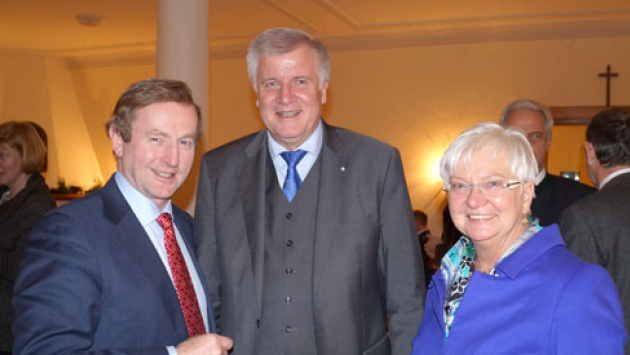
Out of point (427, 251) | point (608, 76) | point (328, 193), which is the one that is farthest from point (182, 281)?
point (608, 76)

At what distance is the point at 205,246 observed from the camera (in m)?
2.40

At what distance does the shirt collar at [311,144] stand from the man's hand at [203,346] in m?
0.97

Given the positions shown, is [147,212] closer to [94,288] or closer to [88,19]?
[94,288]

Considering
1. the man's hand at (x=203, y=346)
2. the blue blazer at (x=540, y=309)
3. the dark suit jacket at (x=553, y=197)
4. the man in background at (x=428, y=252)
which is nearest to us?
the blue blazer at (x=540, y=309)

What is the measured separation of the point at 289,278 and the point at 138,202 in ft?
2.18

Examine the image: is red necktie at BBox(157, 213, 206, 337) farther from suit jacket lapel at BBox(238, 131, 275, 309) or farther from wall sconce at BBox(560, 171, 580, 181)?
wall sconce at BBox(560, 171, 580, 181)

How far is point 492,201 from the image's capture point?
6.11ft

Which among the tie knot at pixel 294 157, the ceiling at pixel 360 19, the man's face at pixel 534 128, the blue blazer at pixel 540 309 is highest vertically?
the ceiling at pixel 360 19

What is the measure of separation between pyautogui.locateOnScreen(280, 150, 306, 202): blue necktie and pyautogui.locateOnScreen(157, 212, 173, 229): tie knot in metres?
0.54

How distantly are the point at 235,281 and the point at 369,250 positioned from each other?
52 centimetres

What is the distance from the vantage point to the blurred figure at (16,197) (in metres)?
3.01

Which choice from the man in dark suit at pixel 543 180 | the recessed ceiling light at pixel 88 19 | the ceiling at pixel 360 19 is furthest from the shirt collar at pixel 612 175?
the recessed ceiling light at pixel 88 19

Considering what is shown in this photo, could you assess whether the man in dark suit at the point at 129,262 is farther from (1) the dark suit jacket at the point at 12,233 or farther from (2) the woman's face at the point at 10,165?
(2) the woman's face at the point at 10,165

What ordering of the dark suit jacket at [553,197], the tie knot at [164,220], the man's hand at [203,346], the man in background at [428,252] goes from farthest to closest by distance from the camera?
the man in background at [428,252]
the dark suit jacket at [553,197]
the tie knot at [164,220]
the man's hand at [203,346]
